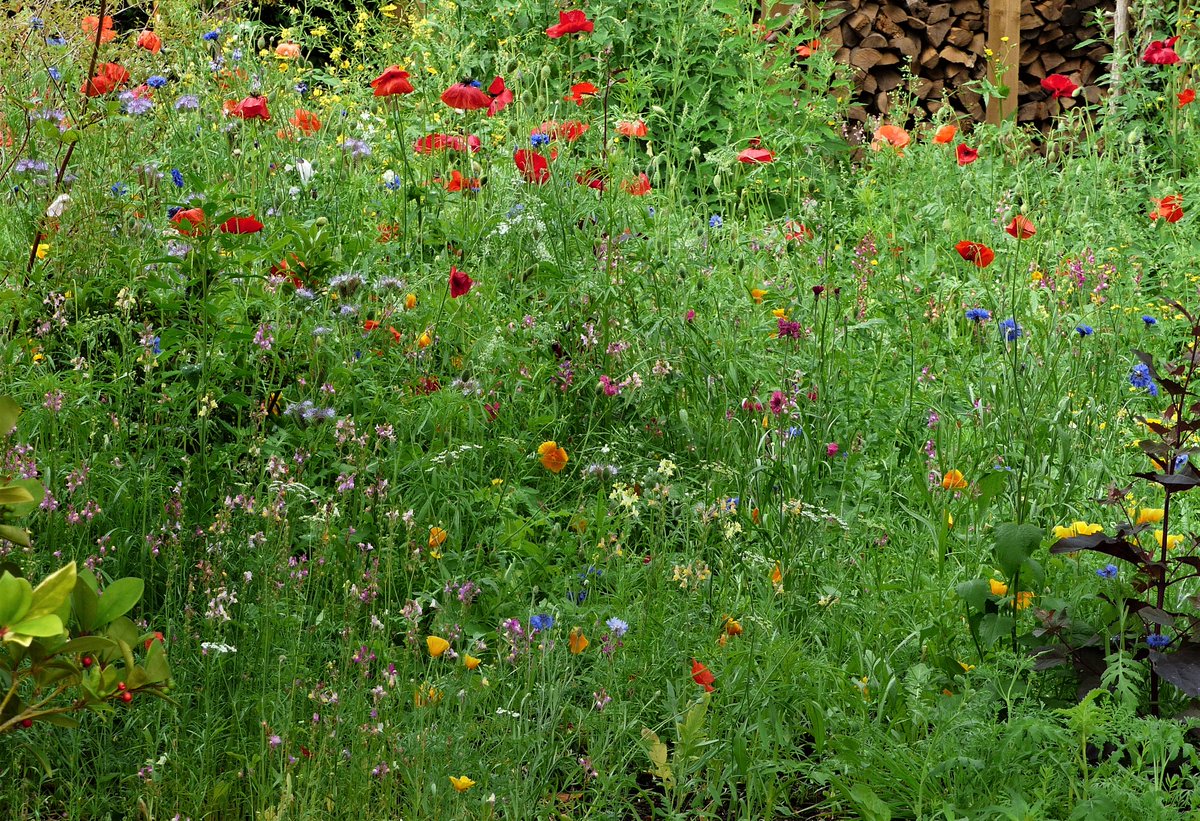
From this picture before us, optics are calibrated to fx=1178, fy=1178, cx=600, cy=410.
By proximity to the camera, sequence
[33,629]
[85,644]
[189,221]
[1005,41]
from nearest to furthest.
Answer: [33,629] < [85,644] < [189,221] < [1005,41]

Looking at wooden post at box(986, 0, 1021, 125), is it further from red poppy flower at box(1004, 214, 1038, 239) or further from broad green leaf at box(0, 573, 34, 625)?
broad green leaf at box(0, 573, 34, 625)

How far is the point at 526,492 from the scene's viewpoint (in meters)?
2.51

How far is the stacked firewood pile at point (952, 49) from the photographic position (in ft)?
21.2

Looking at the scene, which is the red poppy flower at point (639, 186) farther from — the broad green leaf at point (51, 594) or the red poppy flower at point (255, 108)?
the broad green leaf at point (51, 594)

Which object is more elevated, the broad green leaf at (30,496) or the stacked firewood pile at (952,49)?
the broad green leaf at (30,496)

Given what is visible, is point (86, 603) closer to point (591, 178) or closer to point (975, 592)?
point (975, 592)

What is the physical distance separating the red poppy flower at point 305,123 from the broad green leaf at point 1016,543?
2439 millimetres

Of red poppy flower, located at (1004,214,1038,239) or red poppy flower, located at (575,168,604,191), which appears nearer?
red poppy flower, located at (1004,214,1038,239)

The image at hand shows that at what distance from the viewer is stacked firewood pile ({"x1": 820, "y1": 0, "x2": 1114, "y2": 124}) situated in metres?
6.45

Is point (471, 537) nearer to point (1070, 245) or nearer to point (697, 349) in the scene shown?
point (697, 349)

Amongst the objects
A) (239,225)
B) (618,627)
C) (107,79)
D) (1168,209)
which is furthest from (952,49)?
(618,627)

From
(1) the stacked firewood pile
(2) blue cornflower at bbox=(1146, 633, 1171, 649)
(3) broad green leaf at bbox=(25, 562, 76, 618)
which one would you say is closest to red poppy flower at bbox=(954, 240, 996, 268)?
(2) blue cornflower at bbox=(1146, 633, 1171, 649)

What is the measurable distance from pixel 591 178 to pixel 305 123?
2.88ft

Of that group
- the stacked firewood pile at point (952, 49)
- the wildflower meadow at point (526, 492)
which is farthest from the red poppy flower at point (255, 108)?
the stacked firewood pile at point (952, 49)
